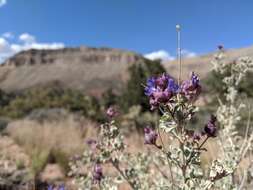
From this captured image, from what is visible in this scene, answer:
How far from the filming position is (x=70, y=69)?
10106 cm

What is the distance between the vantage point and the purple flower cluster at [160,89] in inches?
79.7

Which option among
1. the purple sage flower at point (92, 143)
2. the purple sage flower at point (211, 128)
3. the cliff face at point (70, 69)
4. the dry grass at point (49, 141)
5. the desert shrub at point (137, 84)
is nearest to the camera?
the purple sage flower at point (211, 128)

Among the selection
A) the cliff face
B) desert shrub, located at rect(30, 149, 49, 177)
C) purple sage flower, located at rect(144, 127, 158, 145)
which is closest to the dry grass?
desert shrub, located at rect(30, 149, 49, 177)

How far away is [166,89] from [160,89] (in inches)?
1.1

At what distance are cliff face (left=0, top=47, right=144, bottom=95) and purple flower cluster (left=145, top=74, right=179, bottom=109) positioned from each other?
63.6m

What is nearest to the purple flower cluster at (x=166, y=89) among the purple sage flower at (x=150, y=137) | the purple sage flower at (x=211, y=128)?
the purple sage flower at (x=211, y=128)

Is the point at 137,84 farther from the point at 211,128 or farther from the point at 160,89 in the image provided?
the point at 160,89

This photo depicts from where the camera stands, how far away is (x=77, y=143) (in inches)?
467

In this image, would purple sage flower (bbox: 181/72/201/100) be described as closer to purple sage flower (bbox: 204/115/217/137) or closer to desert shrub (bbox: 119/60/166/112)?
purple sage flower (bbox: 204/115/217/137)

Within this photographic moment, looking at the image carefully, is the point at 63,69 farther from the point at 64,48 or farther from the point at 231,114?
the point at 231,114

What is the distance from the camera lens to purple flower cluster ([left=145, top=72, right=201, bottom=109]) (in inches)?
79.9

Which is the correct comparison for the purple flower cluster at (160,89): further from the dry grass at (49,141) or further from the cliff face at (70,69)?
the cliff face at (70,69)

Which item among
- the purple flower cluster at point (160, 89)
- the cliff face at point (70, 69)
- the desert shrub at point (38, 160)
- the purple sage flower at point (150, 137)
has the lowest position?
the desert shrub at point (38, 160)

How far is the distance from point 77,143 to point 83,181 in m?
7.41
